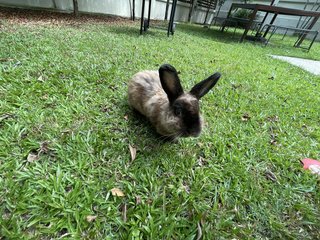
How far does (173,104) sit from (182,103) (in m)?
0.10

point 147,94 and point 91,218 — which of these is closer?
point 91,218

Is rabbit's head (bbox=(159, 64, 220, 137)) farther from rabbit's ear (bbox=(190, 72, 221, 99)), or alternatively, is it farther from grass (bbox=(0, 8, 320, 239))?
grass (bbox=(0, 8, 320, 239))

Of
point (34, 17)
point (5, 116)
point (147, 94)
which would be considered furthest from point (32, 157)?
point (34, 17)

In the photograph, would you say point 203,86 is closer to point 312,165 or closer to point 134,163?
point 134,163

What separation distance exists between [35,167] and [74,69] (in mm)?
1867

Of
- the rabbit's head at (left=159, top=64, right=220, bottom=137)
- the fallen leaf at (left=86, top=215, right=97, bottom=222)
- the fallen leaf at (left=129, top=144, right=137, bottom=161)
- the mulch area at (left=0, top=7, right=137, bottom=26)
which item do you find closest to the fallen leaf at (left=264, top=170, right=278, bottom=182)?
the rabbit's head at (left=159, top=64, right=220, bottom=137)

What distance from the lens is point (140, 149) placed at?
173 cm

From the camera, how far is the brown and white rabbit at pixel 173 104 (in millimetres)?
1500

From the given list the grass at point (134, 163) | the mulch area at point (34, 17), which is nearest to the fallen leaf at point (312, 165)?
the grass at point (134, 163)

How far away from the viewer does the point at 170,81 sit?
1.54 meters

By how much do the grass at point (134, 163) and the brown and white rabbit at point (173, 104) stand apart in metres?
0.23

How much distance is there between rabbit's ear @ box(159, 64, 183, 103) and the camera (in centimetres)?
144

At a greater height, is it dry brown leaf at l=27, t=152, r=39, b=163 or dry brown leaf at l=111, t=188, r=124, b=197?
dry brown leaf at l=111, t=188, r=124, b=197

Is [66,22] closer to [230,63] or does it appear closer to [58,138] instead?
[230,63]
